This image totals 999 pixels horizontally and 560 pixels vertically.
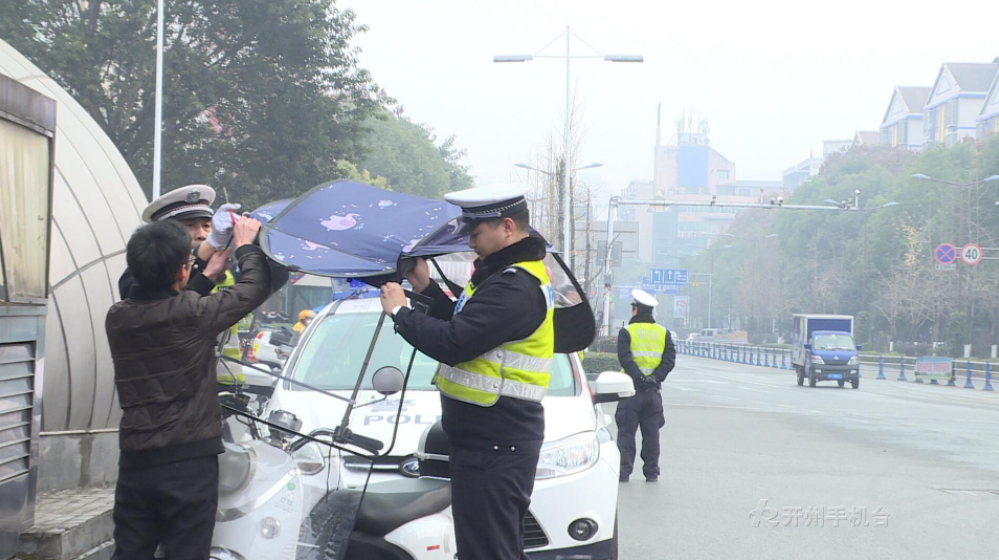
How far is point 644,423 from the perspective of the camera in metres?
10.0

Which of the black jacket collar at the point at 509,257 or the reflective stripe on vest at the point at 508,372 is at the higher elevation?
the black jacket collar at the point at 509,257

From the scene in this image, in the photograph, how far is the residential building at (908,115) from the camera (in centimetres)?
10344

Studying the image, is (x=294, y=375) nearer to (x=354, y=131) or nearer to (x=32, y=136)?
(x=32, y=136)

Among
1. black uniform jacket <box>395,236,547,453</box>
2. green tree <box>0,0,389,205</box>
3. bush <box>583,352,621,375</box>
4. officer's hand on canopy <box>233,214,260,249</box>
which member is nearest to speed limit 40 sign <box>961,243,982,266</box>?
bush <box>583,352,621,375</box>

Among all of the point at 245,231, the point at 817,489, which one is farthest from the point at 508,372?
the point at 817,489

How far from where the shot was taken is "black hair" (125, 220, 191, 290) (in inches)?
133

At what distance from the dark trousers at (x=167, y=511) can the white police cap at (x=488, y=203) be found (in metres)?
1.23

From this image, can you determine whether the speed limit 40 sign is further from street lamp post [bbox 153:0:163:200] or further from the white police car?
the white police car

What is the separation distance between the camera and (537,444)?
12.1ft

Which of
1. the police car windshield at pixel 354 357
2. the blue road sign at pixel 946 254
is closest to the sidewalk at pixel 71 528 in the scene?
the police car windshield at pixel 354 357

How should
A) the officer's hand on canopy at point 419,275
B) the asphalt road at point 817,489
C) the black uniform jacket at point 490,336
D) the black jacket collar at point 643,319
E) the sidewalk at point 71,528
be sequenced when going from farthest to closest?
the black jacket collar at point 643,319, the asphalt road at point 817,489, the sidewalk at point 71,528, the officer's hand on canopy at point 419,275, the black uniform jacket at point 490,336

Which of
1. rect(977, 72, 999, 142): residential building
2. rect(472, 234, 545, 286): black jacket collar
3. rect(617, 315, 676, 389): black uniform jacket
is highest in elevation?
rect(977, 72, 999, 142): residential building

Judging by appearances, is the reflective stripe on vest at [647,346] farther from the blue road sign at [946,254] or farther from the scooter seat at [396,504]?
the blue road sign at [946,254]

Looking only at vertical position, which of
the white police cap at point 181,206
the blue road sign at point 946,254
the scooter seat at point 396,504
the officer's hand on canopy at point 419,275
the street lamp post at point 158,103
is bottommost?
the scooter seat at point 396,504
